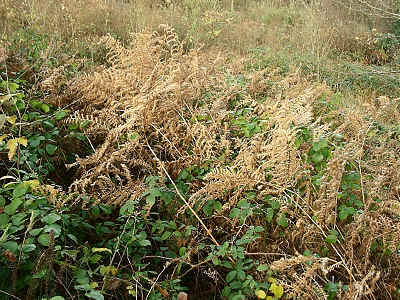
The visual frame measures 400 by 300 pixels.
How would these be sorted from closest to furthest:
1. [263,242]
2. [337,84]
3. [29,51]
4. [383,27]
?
[263,242] < [29,51] < [337,84] < [383,27]

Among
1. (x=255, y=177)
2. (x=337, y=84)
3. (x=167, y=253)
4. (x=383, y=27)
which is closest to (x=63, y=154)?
(x=167, y=253)

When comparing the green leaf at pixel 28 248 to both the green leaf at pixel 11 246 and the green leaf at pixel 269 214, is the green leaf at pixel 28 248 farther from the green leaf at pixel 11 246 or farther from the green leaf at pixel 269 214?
the green leaf at pixel 269 214

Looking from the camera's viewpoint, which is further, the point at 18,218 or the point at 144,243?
the point at 144,243

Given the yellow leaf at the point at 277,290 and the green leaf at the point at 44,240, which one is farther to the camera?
the yellow leaf at the point at 277,290

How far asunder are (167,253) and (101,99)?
1305 millimetres

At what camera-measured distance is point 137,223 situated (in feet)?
6.80

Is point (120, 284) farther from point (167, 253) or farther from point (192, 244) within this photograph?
point (192, 244)

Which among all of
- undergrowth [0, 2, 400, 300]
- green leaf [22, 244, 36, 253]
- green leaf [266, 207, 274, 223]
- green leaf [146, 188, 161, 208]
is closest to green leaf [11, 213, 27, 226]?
undergrowth [0, 2, 400, 300]

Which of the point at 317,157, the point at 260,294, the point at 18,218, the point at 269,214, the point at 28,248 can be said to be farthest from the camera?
the point at 317,157

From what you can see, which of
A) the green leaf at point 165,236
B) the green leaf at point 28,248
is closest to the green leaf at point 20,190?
the green leaf at point 28,248

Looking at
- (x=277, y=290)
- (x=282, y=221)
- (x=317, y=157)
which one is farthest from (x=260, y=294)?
(x=317, y=157)

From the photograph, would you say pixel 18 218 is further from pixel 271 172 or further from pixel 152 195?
pixel 271 172

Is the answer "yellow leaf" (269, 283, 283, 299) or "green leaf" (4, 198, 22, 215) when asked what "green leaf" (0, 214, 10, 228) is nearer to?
"green leaf" (4, 198, 22, 215)

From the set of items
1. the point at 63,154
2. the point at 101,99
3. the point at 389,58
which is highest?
the point at 101,99
